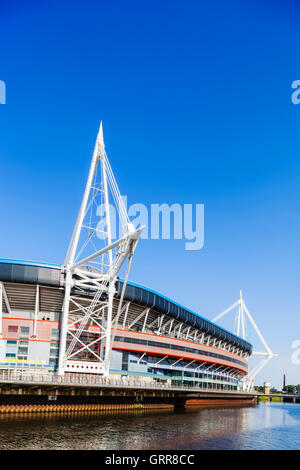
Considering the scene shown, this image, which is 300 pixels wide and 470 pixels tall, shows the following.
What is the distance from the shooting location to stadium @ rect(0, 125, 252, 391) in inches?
2371

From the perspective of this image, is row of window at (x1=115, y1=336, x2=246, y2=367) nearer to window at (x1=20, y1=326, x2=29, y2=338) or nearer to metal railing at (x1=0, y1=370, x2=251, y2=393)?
metal railing at (x1=0, y1=370, x2=251, y2=393)

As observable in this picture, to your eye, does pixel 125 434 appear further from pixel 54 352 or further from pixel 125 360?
pixel 125 360

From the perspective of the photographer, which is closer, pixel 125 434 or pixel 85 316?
pixel 125 434

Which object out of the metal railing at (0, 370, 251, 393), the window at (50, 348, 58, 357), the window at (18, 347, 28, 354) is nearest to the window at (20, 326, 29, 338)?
the window at (18, 347, 28, 354)

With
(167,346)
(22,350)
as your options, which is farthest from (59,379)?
(167,346)

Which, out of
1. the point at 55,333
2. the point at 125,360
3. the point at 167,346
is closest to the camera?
the point at 55,333

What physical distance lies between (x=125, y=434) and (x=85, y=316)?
2541 cm

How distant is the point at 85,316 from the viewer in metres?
61.8

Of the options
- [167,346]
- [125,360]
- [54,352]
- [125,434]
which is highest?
[167,346]

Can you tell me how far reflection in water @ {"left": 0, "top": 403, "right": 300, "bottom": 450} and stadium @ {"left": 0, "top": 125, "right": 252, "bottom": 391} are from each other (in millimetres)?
12581

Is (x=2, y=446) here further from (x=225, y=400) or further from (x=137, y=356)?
(x=225, y=400)

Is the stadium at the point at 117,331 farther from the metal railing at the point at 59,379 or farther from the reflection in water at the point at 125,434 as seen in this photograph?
the reflection in water at the point at 125,434
